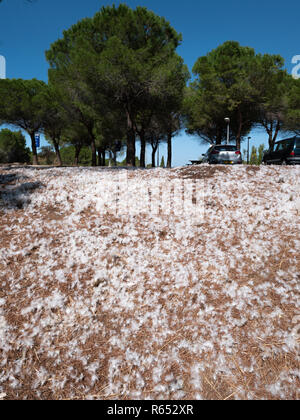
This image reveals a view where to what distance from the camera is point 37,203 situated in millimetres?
5172

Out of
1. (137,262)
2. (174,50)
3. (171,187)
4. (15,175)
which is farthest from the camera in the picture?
(174,50)

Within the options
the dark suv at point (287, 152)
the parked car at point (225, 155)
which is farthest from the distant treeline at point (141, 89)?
the dark suv at point (287, 152)

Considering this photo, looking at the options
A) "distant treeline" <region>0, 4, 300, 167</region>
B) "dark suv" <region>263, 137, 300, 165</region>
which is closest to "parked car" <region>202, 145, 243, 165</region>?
"dark suv" <region>263, 137, 300, 165</region>

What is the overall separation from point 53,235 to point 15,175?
351 cm

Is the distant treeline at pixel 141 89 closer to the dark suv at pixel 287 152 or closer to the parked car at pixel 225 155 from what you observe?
the parked car at pixel 225 155

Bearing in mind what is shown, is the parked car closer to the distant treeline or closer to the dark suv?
the dark suv

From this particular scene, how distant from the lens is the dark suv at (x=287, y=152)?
11.5m

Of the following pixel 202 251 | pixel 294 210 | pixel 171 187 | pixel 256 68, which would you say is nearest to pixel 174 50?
pixel 256 68

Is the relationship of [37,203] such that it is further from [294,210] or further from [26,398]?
[294,210]

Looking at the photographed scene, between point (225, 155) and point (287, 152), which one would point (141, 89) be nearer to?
point (225, 155)

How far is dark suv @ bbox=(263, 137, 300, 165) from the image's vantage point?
37.8 ft

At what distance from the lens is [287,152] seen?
39.3ft

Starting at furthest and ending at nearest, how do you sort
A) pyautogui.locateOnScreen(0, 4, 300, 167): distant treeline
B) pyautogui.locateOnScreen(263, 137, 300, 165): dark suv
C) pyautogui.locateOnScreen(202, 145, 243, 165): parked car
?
pyautogui.locateOnScreen(0, 4, 300, 167): distant treeline → pyautogui.locateOnScreen(202, 145, 243, 165): parked car → pyautogui.locateOnScreen(263, 137, 300, 165): dark suv

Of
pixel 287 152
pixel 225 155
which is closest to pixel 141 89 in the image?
pixel 225 155
